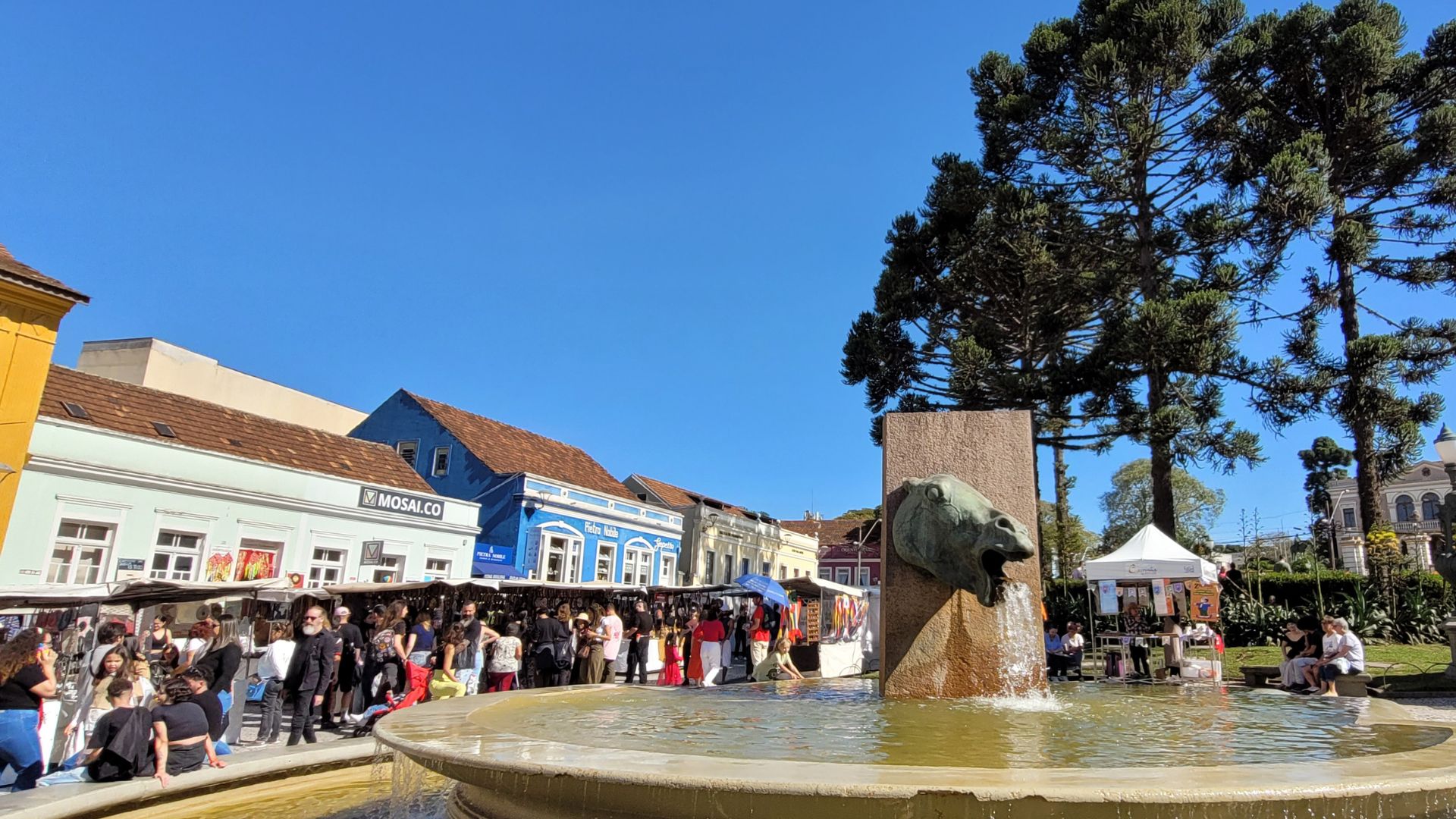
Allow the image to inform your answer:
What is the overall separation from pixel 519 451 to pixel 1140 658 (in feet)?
83.9

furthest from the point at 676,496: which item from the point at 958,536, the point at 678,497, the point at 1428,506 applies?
the point at 1428,506

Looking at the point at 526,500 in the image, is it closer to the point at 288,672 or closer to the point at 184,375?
the point at 184,375

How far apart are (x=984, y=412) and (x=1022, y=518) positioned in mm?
814

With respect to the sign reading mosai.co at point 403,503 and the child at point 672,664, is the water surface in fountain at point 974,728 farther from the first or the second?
the sign reading mosai.co at point 403,503

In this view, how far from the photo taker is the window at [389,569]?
24508 mm

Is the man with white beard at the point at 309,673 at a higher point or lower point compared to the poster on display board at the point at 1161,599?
lower

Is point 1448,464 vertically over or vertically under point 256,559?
over

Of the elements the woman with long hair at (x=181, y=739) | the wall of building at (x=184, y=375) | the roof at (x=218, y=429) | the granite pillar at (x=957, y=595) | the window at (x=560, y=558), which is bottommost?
the woman with long hair at (x=181, y=739)

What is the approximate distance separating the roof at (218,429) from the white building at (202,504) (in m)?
0.05

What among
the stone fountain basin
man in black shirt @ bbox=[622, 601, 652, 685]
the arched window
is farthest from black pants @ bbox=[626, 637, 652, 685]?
the arched window

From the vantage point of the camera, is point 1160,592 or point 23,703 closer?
point 23,703

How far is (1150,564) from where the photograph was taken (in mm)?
16547

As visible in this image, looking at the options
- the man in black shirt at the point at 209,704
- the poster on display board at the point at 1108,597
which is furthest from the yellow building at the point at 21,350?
the poster on display board at the point at 1108,597

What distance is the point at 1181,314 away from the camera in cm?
2012
